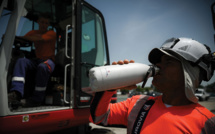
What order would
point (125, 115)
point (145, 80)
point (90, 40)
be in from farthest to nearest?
point (90, 40) → point (125, 115) → point (145, 80)

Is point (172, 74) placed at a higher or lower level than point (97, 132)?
higher

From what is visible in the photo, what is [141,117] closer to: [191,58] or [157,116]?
[157,116]

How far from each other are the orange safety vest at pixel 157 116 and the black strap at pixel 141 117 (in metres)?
0.03

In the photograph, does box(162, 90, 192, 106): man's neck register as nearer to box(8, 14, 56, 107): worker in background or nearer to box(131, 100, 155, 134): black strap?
box(131, 100, 155, 134): black strap

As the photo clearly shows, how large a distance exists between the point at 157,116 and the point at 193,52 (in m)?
0.68

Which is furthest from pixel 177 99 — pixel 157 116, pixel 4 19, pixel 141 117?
pixel 4 19

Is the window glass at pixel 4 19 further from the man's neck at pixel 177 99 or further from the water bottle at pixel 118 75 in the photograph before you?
the man's neck at pixel 177 99

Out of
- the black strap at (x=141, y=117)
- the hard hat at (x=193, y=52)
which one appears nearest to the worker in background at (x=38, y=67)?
the black strap at (x=141, y=117)

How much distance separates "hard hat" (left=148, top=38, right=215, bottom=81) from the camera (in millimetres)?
1372

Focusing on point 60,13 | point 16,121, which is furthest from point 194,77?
point 60,13

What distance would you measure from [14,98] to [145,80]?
212 centimetres

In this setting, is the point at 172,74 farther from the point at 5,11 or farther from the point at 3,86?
the point at 5,11

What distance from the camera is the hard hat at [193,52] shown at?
4.50 feet

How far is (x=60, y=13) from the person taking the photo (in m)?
3.98
